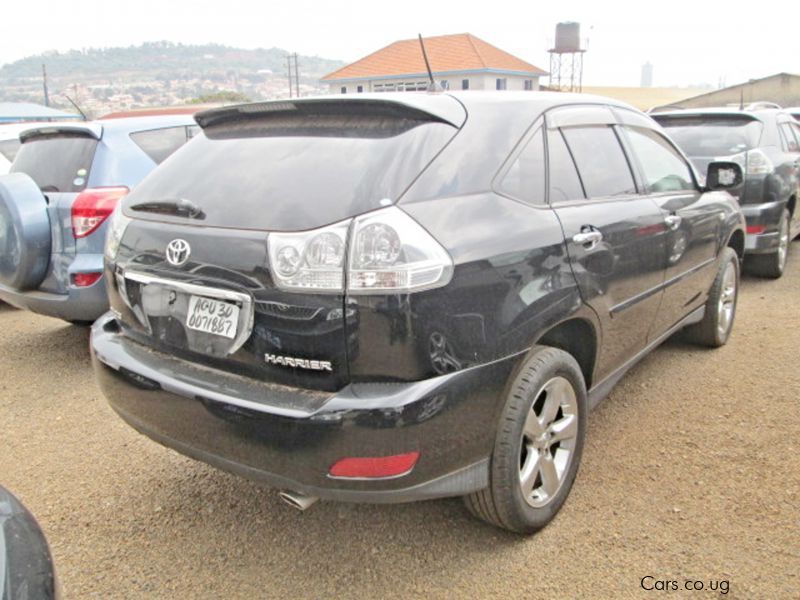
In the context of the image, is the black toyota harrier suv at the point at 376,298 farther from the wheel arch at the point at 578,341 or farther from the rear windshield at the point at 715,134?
the rear windshield at the point at 715,134

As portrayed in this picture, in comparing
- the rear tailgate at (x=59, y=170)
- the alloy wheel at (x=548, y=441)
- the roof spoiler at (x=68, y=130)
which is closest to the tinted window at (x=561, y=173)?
the alloy wheel at (x=548, y=441)

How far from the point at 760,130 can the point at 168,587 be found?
21.6 ft

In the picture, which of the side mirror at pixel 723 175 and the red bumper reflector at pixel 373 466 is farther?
the side mirror at pixel 723 175

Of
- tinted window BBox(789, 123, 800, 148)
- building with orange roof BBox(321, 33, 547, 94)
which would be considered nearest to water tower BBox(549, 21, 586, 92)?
building with orange roof BBox(321, 33, 547, 94)

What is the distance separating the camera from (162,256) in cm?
233

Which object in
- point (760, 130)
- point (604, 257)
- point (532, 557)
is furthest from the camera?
point (760, 130)

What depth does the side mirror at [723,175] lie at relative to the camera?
402 centimetres

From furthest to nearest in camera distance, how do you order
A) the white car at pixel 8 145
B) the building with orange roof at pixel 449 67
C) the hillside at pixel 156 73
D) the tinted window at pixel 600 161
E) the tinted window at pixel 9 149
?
the hillside at pixel 156 73
the building with orange roof at pixel 449 67
the tinted window at pixel 9 149
the white car at pixel 8 145
the tinted window at pixel 600 161

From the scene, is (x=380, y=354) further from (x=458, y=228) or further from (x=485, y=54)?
(x=485, y=54)

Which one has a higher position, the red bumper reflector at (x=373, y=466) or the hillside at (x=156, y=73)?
the hillside at (x=156, y=73)

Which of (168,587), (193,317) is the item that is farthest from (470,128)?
(168,587)

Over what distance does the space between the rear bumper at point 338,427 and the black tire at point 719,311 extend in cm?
263

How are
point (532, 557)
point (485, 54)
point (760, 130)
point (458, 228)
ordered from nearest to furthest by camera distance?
point (458, 228), point (532, 557), point (760, 130), point (485, 54)

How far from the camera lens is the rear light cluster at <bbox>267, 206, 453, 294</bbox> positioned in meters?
1.94
